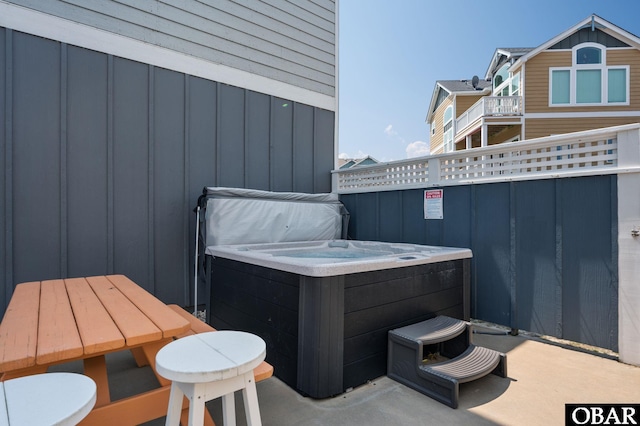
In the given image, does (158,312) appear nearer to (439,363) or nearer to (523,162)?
(439,363)

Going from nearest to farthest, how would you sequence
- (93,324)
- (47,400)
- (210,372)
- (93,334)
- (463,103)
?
(47,400), (210,372), (93,334), (93,324), (463,103)

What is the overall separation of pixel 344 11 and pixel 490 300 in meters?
4.44

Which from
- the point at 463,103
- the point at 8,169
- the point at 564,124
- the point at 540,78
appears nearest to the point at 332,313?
the point at 8,169

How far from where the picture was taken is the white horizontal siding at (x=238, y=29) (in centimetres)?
313

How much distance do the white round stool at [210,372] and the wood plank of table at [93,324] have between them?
8.4 inches

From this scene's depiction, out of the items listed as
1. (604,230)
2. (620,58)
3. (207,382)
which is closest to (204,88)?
(207,382)

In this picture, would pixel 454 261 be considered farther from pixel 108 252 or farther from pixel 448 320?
pixel 108 252

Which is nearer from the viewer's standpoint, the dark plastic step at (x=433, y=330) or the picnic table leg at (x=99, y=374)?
the picnic table leg at (x=99, y=374)

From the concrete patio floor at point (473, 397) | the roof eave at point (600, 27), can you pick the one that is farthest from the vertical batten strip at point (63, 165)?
the roof eave at point (600, 27)

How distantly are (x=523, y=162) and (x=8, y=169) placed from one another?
168 inches

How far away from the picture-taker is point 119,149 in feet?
10.4

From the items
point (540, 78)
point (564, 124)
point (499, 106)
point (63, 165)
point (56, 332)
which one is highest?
point (540, 78)

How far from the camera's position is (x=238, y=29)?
3.95 m

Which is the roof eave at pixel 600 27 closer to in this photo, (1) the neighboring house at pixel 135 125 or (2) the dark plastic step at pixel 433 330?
(1) the neighboring house at pixel 135 125
